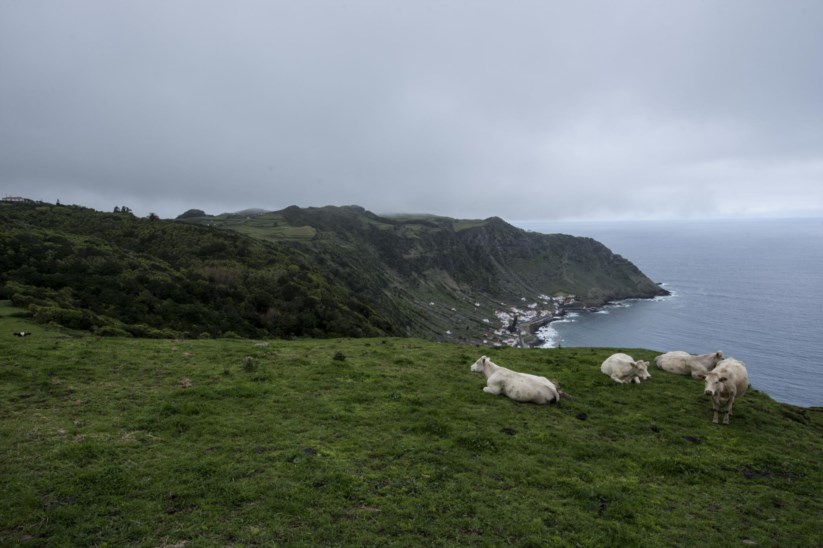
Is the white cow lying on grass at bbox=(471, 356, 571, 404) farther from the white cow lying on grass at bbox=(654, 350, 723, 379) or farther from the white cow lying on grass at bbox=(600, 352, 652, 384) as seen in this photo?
the white cow lying on grass at bbox=(654, 350, 723, 379)

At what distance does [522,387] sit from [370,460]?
728cm

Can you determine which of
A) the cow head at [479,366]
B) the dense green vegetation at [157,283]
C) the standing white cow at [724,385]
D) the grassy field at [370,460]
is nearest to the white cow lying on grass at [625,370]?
the grassy field at [370,460]

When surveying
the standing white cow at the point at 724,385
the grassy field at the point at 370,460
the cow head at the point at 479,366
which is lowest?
the grassy field at the point at 370,460

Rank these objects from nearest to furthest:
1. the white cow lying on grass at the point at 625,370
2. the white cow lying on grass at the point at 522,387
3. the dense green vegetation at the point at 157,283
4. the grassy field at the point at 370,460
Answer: the grassy field at the point at 370,460 < the white cow lying on grass at the point at 522,387 < the white cow lying on grass at the point at 625,370 < the dense green vegetation at the point at 157,283

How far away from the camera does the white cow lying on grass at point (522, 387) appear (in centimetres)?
1544

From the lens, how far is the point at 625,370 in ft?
61.9

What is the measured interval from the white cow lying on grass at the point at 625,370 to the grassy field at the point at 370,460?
103cm

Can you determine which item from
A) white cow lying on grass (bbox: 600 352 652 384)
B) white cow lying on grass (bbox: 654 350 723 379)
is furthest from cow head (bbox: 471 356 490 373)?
white cow lying on grass (bbox: 654 350 723 379)

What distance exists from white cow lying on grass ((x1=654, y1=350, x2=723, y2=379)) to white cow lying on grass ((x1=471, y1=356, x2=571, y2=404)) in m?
8.06

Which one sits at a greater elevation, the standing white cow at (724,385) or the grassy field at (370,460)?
the standing white cow at (724,385)

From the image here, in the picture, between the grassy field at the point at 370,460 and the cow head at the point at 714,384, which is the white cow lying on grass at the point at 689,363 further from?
the cow head at the point at 714,384

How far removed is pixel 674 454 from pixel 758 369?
458 ft

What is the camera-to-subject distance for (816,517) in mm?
9422

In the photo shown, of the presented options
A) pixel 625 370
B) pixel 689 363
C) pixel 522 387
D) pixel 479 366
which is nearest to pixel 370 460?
pixel 522 387
